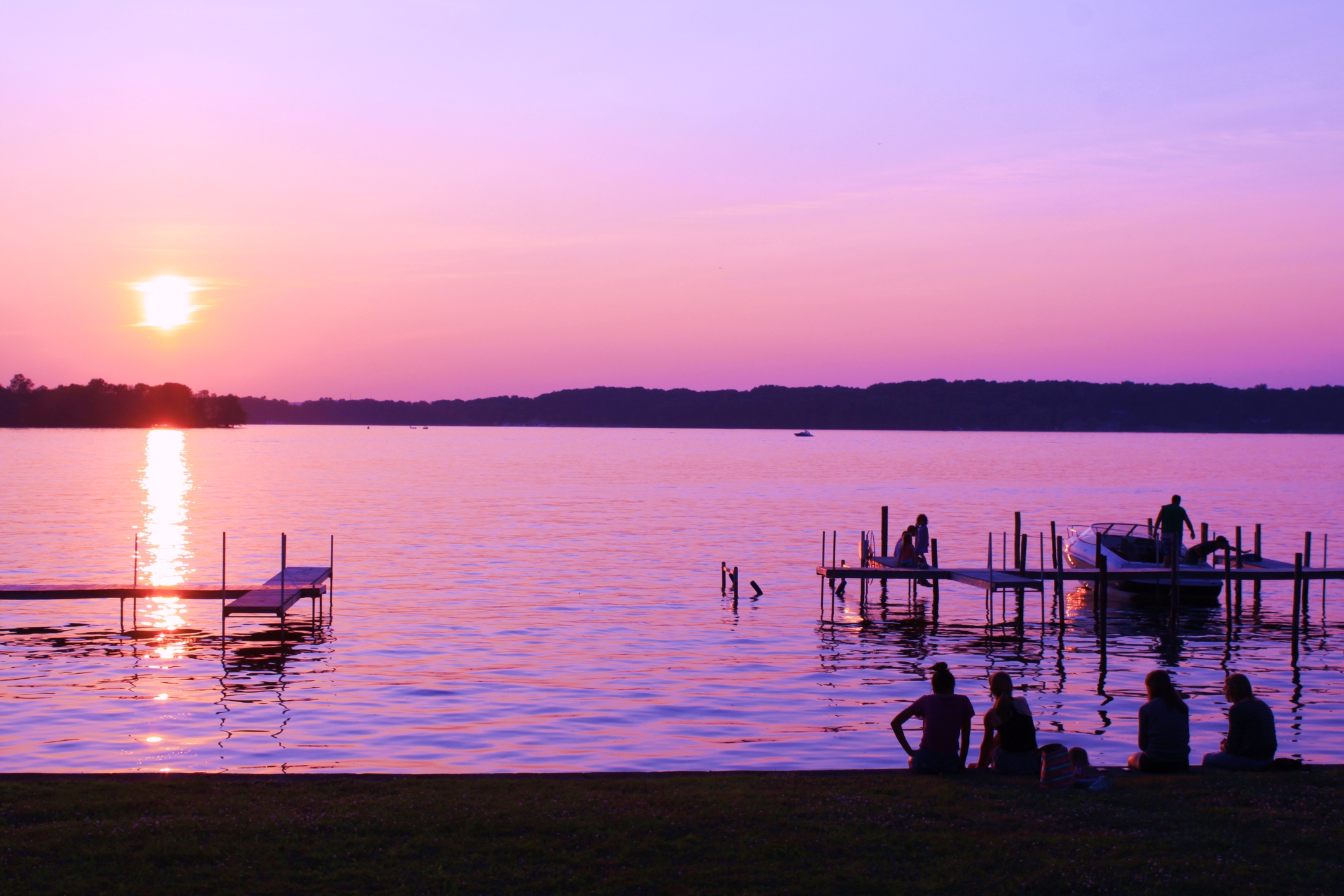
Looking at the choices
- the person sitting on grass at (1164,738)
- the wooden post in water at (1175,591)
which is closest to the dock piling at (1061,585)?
the wooden post in water at (1175,591)

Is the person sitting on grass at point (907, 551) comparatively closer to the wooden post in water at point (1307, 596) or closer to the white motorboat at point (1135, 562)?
the white motorboat at point (1135, 562)

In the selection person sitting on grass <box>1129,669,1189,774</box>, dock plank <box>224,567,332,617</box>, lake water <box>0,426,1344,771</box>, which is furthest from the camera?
dock plank <box>224,567,332,617</box>

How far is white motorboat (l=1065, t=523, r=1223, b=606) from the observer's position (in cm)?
4003

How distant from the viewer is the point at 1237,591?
132 ft

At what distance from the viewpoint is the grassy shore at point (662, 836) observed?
1023cm

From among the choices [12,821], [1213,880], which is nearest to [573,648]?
[12,821]

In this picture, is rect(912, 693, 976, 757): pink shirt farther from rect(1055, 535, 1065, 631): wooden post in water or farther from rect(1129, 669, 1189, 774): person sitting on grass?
rect(1055, 535, 1065, 631): wooden post in water

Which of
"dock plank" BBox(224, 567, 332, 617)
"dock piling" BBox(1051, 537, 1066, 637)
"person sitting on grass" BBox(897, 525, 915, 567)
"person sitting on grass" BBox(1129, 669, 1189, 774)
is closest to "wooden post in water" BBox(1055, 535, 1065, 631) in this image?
"dock piling" BBox(1051, 537, 1066, 637)

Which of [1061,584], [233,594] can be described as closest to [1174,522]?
[1061,584]

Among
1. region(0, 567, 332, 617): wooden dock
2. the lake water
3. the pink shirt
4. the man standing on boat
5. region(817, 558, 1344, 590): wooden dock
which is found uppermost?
the man standing on boat

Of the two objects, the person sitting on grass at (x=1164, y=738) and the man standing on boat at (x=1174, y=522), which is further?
the man standing on boat at (x=1174, y=522)

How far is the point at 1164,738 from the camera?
14.9 meters

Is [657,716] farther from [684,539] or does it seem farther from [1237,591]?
[684,539]

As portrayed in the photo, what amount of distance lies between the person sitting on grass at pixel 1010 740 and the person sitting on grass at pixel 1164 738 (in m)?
1.34
